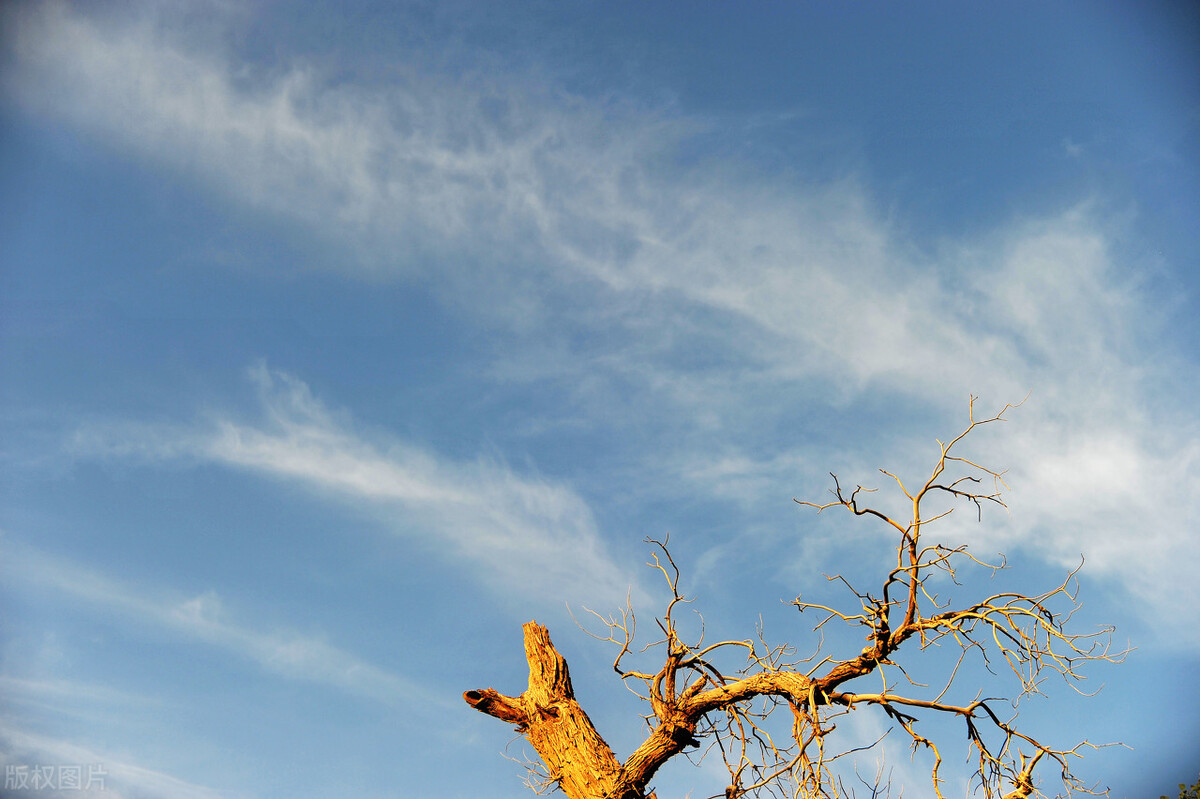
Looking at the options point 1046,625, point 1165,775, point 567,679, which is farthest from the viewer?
point 1165,775

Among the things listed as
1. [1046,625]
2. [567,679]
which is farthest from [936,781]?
[567,679]

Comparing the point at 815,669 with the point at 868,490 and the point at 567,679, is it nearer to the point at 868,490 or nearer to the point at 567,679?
the point at 868,490

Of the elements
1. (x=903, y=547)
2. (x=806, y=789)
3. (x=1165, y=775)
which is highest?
(x=1165, y=775)

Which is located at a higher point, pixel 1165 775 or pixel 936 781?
pixel 1165 775

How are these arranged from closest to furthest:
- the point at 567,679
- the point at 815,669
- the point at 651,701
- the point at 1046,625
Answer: the point at 1046,625 → the point at 815,669 → the point at 651,701 → the point at 567,679

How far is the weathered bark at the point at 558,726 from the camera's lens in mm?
5332

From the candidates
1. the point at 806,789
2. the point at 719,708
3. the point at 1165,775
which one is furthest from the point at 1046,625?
the point at 1165,775

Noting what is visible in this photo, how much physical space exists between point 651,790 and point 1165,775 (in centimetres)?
3135

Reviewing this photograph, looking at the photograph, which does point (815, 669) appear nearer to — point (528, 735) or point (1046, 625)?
point (1046, 625)

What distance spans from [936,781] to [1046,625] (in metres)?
1.26

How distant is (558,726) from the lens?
221 inches

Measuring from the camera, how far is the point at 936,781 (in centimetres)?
460

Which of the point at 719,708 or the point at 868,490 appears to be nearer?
the point at 868,490

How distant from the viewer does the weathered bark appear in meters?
5.33
